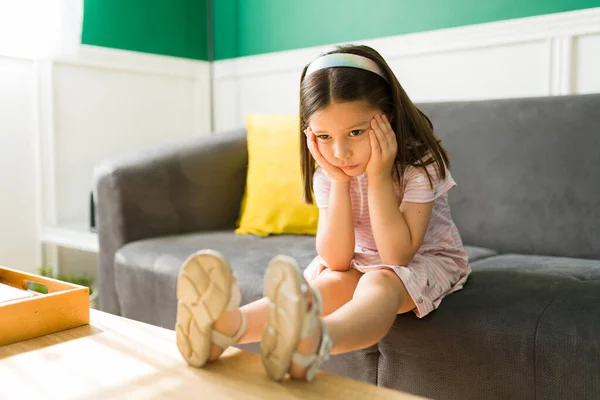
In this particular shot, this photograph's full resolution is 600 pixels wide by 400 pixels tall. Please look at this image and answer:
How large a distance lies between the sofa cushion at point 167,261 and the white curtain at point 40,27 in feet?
3.24

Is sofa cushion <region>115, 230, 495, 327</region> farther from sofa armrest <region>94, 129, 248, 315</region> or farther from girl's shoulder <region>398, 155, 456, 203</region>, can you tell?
girl's shoulder <region>398, 155, 456, 203</region>

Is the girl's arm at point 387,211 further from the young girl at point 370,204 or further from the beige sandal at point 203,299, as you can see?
the beige sandal at point 203,299

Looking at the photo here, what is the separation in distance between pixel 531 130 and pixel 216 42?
5.82ft

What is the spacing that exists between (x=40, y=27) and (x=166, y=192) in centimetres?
92

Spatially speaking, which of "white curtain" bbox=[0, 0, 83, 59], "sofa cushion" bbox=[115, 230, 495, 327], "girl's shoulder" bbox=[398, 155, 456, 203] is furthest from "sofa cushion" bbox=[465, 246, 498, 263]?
"white curtain" bbox=[0, 0, 83, 59]

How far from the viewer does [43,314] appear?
951 mm

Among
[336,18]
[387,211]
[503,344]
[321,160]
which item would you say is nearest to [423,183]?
[387,211]

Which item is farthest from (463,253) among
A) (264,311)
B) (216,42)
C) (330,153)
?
(216,42)

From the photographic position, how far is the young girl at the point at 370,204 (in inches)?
39.2

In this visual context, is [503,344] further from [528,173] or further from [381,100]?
[528,173]

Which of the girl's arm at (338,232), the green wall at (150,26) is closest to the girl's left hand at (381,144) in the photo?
the girl's arm at (338,232)

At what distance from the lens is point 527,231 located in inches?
64.2

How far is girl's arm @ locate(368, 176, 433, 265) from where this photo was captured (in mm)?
1154

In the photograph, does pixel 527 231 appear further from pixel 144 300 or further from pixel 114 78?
pixel 114 78
